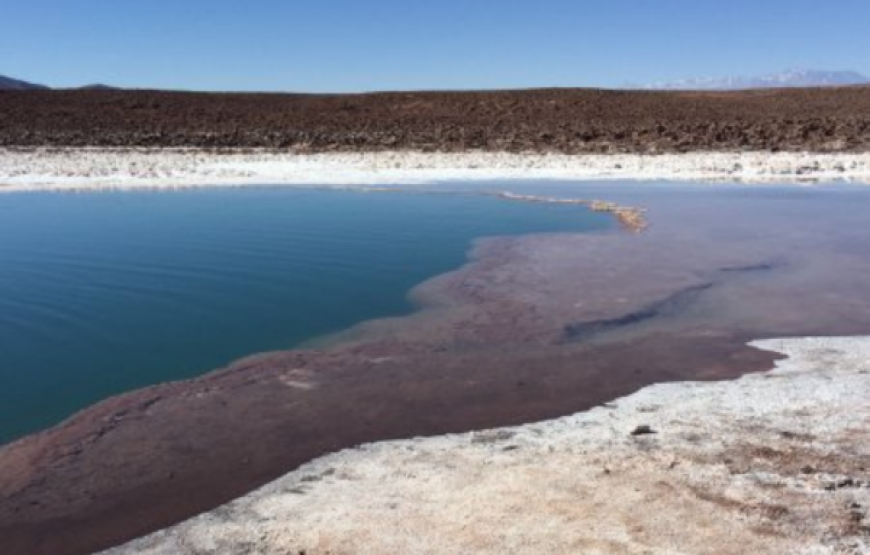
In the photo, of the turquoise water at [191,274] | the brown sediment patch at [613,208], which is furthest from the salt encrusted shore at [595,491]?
the brown sediment patch at [613,208]

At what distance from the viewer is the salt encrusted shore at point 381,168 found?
70.5 ft

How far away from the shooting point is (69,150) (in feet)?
97.0

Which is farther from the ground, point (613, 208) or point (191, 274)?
point (613, 208)

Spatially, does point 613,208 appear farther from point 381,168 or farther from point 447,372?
point 447,372

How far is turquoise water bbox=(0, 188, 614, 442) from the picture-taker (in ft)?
23.5

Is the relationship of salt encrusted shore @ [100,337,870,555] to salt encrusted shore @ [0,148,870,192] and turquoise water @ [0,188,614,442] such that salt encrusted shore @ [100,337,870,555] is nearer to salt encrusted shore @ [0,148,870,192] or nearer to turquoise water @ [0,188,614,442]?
turquoise water @ [0,188,614,442]

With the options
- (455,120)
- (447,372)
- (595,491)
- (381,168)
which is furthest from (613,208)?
(455,120)

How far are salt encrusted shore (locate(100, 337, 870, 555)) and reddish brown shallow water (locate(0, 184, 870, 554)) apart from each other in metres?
0.42

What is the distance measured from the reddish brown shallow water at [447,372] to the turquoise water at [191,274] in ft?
1.54

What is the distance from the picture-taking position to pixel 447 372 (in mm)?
6902

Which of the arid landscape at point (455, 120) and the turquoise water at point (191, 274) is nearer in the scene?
the turquoise water at point (191, 274)

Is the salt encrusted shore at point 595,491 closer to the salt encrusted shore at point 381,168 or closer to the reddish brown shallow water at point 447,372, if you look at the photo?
the reddish brown shallow water at point 447,372

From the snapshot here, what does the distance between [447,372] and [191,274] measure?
15.2 ft

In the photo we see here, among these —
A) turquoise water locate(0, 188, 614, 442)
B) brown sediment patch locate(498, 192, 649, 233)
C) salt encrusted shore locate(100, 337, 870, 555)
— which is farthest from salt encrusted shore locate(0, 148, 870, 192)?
salt encrusted shore locate(100, 337, 870, 555)
